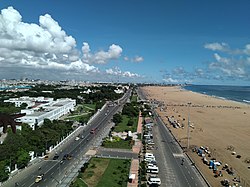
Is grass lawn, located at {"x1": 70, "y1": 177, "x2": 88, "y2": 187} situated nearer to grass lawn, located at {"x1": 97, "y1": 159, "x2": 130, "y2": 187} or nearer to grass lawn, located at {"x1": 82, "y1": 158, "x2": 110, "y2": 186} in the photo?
grass lawn, located at {"x1": 82, "y1": 158, "x2": 110, "y2": 186}

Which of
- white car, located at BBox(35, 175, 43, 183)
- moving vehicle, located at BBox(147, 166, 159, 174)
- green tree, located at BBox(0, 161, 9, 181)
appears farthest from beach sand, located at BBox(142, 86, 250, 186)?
green tree, located at BBox(0, 161, 9, 181)

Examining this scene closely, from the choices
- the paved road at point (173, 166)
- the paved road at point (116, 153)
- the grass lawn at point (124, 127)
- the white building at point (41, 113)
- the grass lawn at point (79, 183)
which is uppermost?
the white building at point (41, 113)

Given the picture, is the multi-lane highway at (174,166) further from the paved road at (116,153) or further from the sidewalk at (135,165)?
the paved road at (116,153)

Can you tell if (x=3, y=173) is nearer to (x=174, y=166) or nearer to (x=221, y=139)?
(x=174, y=166)

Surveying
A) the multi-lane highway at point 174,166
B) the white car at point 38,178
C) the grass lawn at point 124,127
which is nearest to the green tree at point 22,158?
the white car at point 38,178

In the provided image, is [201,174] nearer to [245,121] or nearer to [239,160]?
[239,160]
